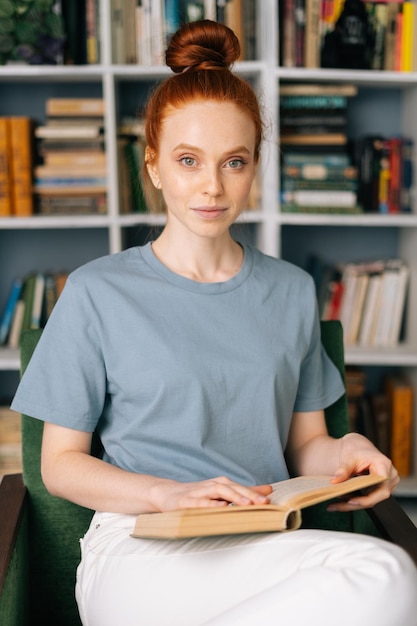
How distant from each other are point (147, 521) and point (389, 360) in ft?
5.77

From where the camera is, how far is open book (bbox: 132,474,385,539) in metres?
1.00

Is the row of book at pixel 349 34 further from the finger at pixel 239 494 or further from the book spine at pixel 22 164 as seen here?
the finger at pixel 239 494

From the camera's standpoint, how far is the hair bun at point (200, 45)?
1.39 metres

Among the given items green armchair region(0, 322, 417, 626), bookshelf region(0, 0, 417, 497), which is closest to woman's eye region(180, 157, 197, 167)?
green armchair region(0, 322, 417, 626)

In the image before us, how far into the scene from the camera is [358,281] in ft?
9.14

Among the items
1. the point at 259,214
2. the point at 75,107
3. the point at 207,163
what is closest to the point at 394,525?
the point at 207,163

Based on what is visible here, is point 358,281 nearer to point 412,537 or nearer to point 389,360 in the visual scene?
point 389,360

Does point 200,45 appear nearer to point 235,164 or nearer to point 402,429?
point 235,164

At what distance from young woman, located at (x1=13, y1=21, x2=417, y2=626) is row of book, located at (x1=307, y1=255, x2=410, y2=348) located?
52.1 inches

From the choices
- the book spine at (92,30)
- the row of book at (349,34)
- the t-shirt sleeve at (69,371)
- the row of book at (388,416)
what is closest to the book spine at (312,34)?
the row of book at (349,34)

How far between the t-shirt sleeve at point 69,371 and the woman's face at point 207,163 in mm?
229

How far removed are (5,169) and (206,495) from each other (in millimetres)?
1835

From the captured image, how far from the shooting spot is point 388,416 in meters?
2.95

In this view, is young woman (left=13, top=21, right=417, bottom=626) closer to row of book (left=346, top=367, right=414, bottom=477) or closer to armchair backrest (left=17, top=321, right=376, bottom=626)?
armchair backrest (left=17, top=321, right=376, bottom=626)
